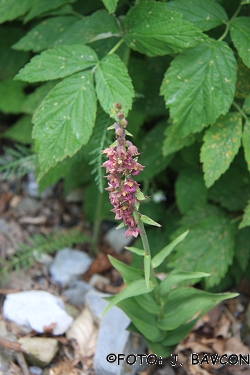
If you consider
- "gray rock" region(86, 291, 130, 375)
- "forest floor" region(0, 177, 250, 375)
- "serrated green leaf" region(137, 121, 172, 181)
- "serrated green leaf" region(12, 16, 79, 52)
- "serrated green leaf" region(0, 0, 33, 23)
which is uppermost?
"serrated green leaf" region(0, 0, 33, 23)

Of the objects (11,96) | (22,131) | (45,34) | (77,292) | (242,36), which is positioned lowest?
(77,292)

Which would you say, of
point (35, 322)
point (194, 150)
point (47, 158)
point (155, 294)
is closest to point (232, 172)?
point (194, 150)

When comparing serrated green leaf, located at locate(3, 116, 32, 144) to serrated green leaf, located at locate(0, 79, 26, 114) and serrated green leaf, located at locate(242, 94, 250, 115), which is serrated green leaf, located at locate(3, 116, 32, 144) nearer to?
serrated green leaf, located at locate(0, 79, 26, 114)

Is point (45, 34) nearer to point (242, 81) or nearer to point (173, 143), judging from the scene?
point (173, 143)

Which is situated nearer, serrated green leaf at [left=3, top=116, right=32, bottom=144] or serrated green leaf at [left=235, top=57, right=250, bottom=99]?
serrated green leaf at [left=235, top=57, right=250, bottom=99]

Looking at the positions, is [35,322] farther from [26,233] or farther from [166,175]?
[166,175]

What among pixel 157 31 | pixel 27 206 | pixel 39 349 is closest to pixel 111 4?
pixel 157 31

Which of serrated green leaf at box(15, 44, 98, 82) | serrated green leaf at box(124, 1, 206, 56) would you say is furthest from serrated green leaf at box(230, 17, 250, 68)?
serrated green leaf at box(15, 44, 98, 82)
